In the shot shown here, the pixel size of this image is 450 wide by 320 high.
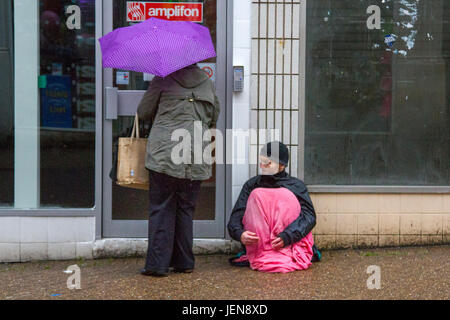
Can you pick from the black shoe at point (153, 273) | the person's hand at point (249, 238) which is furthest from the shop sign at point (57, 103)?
the person's hand at point (249, 238)

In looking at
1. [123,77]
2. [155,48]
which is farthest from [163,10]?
[155,48]

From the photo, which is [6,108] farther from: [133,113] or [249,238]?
[249,238]

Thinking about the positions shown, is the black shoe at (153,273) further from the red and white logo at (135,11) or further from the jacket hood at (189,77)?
the red and white logo at (135,11)

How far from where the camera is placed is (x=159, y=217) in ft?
15.8

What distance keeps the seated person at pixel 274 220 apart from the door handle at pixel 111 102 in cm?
132

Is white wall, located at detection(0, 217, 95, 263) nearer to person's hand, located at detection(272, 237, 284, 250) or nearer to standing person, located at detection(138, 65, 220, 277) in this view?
standing person, located at detection(138, 65, 220, 277)

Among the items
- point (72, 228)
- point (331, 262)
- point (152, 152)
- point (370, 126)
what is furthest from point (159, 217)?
point (370, 126)

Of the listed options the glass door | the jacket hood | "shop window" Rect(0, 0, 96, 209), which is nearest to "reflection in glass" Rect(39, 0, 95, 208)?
"shop window" Rect(0, 0, 96, 209)

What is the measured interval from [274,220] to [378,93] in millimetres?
1668

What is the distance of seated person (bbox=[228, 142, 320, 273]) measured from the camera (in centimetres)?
509

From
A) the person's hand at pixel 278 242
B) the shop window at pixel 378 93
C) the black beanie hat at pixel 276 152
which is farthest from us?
the shop window at pixel 378 93

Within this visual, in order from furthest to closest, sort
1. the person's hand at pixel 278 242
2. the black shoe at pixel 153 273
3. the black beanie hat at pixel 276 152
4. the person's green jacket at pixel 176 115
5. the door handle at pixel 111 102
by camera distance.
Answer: the door handle at pixel 111 102 < the black beanie hat at pixel 276 152 < the person's hand at pixel 278 242 < the black shoe at pixel 153 273 < the person's green jacket at pixel 176 115

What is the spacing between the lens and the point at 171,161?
462cm

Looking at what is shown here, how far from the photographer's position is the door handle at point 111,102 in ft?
18.3
